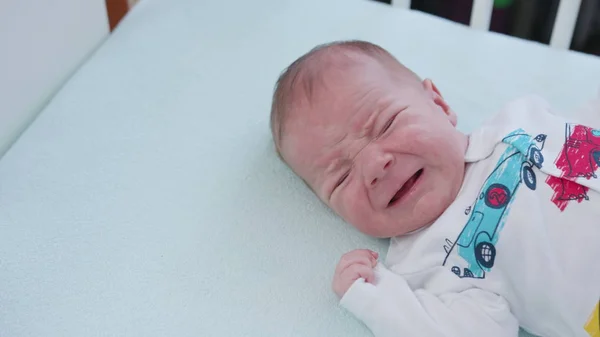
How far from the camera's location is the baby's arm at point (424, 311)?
2.59 feet

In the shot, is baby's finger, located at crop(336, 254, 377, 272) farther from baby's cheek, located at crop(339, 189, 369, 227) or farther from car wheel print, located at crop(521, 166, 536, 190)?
car wheel print, located at crop(521, 166, 536, 190)

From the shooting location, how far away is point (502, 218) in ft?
2.68

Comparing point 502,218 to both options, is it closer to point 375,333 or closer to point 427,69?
point 375,333

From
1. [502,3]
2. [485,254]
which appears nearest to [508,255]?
[485,254]

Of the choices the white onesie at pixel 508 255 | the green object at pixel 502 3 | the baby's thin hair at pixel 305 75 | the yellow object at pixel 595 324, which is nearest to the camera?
the yellow object at pixel 595 324

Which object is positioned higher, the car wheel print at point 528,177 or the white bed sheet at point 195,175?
the car wheel print at point 528,177

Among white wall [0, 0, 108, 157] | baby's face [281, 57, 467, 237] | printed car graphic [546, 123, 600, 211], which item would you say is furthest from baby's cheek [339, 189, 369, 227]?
white wall [0, 0, 108, 157]

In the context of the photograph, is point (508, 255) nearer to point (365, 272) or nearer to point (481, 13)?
point (365, 272)

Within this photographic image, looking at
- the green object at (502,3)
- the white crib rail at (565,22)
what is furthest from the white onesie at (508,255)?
the green object at (502,3)

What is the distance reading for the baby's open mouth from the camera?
87cm

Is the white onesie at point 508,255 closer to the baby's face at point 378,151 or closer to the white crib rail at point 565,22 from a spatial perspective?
the baby's face at point 378,151

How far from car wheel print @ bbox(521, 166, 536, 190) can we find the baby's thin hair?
9.1 inches

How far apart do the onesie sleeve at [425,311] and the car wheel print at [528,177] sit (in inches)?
5.2

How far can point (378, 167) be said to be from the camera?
0.83 meters
